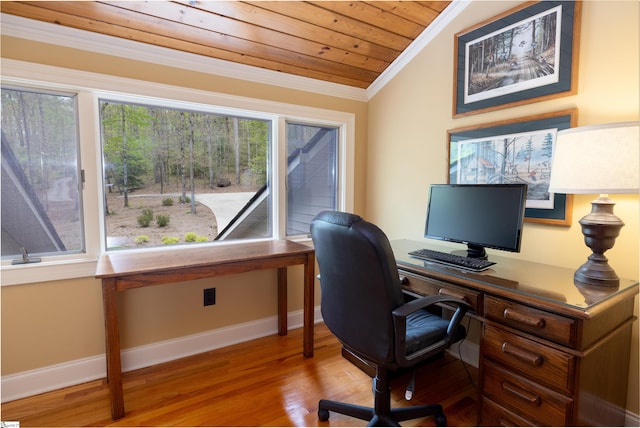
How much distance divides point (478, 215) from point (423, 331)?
2.65ft

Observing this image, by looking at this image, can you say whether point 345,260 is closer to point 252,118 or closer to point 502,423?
point 502,423

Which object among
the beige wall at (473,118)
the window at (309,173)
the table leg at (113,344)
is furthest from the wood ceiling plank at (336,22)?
the table leg at (113,344)

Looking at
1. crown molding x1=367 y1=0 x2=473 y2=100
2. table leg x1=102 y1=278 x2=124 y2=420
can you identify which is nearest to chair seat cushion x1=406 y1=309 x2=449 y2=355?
table leg x1=102 y1=278 x2=124 y2=420

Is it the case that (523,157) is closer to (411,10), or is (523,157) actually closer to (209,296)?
(411,10)

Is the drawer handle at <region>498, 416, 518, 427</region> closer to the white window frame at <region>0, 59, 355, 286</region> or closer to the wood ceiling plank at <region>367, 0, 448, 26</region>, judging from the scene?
the white window frame at <region>0, 59, 355, 286</region>

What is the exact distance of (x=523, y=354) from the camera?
1.35 m

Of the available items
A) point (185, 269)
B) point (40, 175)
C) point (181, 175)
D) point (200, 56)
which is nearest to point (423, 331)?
point (185, 269)

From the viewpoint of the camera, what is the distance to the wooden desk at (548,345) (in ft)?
4.02

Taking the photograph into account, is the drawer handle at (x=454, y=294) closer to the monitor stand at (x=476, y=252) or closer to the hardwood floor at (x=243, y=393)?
the monitor stand at (x=476, y=252)

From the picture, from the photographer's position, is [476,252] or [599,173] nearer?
[599,173]

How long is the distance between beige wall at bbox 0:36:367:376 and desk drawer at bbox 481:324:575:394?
1634 mm

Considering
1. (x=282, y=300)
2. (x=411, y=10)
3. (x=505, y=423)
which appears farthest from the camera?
(x=282, y=300)

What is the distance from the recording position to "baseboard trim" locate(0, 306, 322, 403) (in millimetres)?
1854

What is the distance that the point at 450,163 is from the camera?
2314mm
